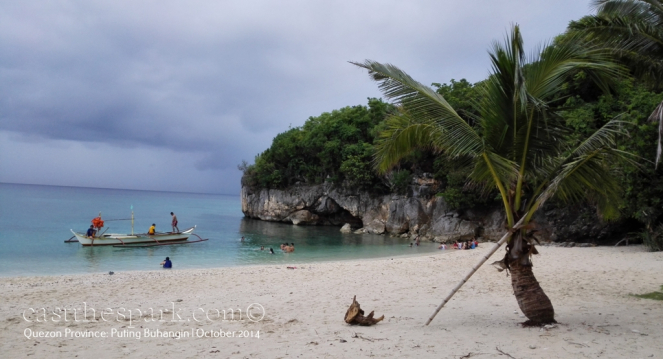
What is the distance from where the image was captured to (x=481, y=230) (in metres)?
27.8

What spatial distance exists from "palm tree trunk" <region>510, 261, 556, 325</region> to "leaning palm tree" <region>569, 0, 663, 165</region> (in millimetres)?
4829

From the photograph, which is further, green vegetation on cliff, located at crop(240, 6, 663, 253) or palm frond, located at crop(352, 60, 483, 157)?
green vegetation on cliff, located at crop(240, 6, 663, 253)

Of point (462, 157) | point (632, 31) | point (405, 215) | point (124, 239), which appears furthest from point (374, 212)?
point (462, 157)

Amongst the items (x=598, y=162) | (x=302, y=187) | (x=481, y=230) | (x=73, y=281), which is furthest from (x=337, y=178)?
(x=598, y=162)

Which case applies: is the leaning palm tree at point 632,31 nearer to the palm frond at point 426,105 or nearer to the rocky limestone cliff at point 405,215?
the palm frond at point 426,105

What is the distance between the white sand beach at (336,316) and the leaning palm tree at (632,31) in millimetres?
4794

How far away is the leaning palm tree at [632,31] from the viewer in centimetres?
762

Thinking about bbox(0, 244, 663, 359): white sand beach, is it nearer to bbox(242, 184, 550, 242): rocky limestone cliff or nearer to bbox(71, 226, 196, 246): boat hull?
bbox(71, 226, 196, 246): boat hull

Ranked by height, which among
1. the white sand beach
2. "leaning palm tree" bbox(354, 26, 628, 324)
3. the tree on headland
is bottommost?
the white sand beach

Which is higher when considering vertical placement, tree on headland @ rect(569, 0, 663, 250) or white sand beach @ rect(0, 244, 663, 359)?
tree on headland @ rect(569, 0, 663, 250)

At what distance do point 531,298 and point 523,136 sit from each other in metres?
2.36

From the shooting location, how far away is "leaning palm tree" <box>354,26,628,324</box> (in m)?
5.48

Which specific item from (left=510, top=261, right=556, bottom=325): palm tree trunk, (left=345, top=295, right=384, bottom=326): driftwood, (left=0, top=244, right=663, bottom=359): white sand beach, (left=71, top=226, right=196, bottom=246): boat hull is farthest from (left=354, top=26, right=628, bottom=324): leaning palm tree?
(left=71, top=226, right=196, bottom=246): boat hull

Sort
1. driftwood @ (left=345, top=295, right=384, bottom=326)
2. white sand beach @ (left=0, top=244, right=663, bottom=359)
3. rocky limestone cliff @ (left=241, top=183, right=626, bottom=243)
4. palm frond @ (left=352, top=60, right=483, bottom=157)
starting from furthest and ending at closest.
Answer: rocky limestone cliff @ (left=241, top=183, right=626, bottom=243) → driftwood @ (left=345, top=295, right=384, bottom=326) → palm frond @ (left=352, top=60, right=483, bottom=157) → white sand beach @ (left=0, top=244, right=663, bottom=359)
